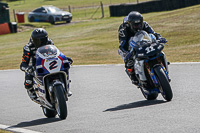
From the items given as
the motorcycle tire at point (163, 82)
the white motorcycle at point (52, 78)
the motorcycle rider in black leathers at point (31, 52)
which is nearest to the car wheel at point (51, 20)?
the motorcycle rider in black leathers at point (31, 52)

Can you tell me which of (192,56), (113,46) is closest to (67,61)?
(192,56)

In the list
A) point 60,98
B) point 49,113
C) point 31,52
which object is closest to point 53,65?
point 60,98

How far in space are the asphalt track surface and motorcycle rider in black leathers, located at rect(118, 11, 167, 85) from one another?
73 centimetres

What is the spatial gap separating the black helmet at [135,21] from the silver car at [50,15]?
104 feet

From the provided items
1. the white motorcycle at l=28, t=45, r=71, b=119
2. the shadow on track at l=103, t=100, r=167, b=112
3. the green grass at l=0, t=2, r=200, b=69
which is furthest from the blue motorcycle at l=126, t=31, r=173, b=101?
the green grass at l=0, t=2, r=200, b=69

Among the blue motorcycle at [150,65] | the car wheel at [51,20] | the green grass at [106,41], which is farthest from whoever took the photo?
the car wheel at [51,20]

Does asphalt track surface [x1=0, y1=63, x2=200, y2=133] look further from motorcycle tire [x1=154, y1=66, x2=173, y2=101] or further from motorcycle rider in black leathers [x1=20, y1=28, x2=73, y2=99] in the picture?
motorcycle rider in black leathers [x1=20, y1=28, x2=73, y2=99]

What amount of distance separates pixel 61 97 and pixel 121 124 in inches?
43.5

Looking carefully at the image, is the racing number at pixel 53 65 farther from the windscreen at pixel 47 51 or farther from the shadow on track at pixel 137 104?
the shadow on track at pixel 137 104

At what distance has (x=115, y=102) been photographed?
27.8ft

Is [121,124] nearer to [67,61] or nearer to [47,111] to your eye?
[67,61]

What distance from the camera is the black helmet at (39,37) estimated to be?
7.72 m

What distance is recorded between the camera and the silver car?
130ft

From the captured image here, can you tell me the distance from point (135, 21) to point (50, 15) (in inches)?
1301
